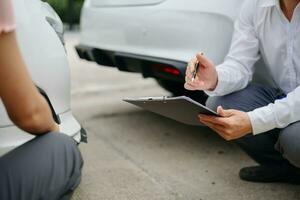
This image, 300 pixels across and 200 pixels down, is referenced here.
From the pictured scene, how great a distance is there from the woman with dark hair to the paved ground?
90 cm

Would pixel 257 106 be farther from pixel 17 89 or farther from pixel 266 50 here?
pixel 17 89

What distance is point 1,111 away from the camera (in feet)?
5.89

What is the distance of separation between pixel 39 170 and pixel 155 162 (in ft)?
4.59

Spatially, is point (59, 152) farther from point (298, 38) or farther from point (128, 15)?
point (128, 15)

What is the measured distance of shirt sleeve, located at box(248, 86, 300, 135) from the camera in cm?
188

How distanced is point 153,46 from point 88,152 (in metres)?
0.68

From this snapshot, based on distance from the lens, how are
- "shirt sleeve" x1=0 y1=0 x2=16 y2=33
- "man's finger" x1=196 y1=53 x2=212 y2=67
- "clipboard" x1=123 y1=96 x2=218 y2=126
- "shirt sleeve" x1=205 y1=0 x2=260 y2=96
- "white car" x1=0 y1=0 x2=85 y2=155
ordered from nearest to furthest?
"shirt sleeve" x1=0 y1=0 x2=16 y2=33 < "clipboard" x1=123 y1=96 x2=218 y2=126 < "white car" x1=0 y1=0 x2=85 y2=155 < "man's finger" x1=196 y1=53 x2=212 y2=67 < "shirt sleeve" x1=205 y1=0 x2=260 y2=96

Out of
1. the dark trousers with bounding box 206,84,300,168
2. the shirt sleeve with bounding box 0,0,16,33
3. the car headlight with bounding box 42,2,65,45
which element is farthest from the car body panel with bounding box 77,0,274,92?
the shirt sleeve with bounding box 0,0,16,33

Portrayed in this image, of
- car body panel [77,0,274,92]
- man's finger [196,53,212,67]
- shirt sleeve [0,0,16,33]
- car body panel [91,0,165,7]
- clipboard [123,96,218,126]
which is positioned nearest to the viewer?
shirt sleeve [0,0,16,33]

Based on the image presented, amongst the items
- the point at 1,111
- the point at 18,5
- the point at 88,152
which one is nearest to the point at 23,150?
the point at 1,111

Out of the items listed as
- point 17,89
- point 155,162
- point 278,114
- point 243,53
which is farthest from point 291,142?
point 17,89

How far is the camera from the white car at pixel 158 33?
96.5 inches

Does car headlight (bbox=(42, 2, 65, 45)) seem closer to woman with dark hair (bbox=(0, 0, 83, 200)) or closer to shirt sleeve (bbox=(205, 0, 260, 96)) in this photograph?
shirt sleeve (bbox=(205, 0, 260, 96))

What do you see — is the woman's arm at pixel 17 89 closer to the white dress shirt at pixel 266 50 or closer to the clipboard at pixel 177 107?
the clipboard at pixel 177 107
